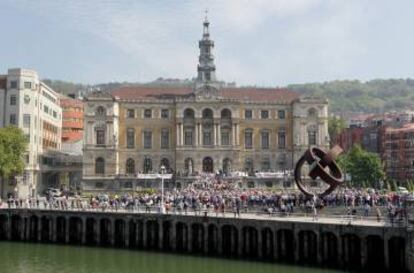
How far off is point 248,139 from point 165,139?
46.4 ft

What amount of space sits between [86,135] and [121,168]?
7.92 meters

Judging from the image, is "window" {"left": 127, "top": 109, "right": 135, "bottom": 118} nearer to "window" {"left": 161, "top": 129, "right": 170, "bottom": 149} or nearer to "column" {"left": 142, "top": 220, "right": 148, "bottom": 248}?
"window" {"left": 161, "top": 129, "right": 170, "bottom": 149}

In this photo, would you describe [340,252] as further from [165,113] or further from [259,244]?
[165,113]

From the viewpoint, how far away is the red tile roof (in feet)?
376

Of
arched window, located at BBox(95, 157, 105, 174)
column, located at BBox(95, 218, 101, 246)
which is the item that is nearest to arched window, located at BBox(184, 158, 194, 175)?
arched window, located at BBox(95, 157, 105, 174)

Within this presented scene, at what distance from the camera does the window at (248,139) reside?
114 meters

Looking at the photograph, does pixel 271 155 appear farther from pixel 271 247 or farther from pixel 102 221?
pixel 271 247

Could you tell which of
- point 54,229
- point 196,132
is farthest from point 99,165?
point 54,229

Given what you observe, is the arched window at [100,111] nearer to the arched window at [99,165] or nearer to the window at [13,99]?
the arched window at [99,165]

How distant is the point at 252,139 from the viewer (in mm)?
114375

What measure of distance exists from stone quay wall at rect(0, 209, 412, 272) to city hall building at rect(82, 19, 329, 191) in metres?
43.4

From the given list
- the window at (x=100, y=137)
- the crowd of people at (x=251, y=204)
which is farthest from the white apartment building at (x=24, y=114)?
the crowd of people at (x=251, y=204)

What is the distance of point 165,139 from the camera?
11344 cm

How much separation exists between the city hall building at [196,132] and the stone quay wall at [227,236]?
43.4 m
